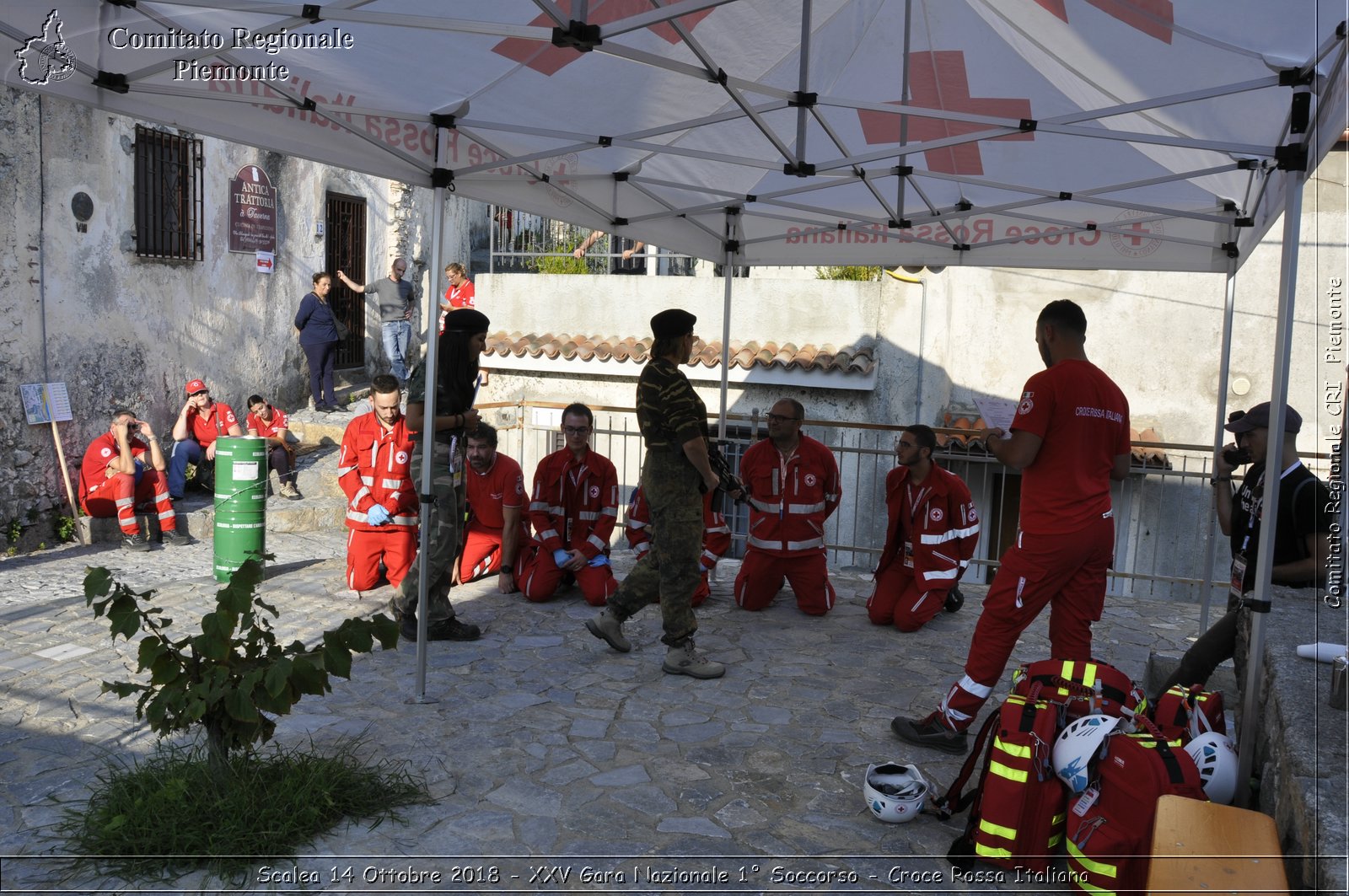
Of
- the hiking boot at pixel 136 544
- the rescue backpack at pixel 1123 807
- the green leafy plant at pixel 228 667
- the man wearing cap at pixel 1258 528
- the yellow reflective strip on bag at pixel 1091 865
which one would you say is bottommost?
the hiking boot at pixel 136 544

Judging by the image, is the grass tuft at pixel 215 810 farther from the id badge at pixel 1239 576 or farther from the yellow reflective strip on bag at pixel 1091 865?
the id badge at pixel 1239 576

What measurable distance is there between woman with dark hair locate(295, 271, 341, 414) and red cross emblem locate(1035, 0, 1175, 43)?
415 inches

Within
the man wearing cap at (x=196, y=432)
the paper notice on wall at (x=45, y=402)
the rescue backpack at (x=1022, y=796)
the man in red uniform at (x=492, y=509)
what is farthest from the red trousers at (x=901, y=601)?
the paper notice on wall at (x=45, y=402)

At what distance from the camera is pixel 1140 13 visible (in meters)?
4.56

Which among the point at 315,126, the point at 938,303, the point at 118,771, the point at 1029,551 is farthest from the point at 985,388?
the point at 118,771

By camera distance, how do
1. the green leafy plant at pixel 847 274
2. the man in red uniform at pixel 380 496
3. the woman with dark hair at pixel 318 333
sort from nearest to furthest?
the man in red uniform at pixel 380 496
the woman with dark hair at pixel 318 333
the green leafy plant at pixel 847 274

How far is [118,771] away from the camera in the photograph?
166 inches

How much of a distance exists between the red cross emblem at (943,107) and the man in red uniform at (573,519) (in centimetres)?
298

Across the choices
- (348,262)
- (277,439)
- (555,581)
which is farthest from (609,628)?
(348,262)

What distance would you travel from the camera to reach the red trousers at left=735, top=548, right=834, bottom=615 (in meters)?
7.89

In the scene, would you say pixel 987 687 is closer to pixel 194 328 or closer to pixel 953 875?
pixel 953 875

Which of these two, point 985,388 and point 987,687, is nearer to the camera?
point 987,687

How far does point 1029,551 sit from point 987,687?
0.66 metres

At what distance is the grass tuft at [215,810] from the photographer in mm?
3742
